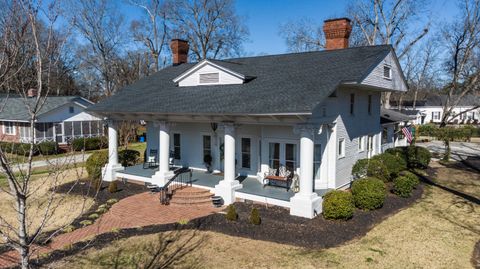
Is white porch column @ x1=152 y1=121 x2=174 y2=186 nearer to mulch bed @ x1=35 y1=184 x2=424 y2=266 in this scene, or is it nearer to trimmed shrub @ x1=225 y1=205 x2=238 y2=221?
mulch bed @ x1=35 y1=184 x2=424 y2=266

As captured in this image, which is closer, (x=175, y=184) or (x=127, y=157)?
(x=175, y=184)

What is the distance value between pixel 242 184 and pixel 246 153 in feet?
6.36

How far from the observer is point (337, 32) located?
19.1 m

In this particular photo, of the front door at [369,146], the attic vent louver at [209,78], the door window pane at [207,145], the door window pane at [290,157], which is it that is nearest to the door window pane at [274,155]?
the door window pane at [290,157]

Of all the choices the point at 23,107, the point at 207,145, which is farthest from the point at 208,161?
the point at 23,107

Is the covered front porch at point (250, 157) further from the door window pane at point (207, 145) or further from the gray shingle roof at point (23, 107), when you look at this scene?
the gray shingle roof at point (23, 107)

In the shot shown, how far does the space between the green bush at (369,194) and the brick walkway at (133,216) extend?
18.2 feet

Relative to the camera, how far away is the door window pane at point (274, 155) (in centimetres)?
1550

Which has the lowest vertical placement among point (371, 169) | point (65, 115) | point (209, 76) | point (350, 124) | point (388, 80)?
point (371, 169)

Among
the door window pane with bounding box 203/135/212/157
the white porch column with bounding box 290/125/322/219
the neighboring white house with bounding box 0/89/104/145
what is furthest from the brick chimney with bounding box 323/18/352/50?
the neighboring white house with bounding box 0/89/104/145

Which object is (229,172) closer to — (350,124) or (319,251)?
(319,251)

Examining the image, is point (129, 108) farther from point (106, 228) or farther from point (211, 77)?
point (106, 228)

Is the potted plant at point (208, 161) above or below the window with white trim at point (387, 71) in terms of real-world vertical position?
below

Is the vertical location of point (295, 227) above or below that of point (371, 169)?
below
